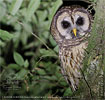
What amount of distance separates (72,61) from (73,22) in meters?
0.36

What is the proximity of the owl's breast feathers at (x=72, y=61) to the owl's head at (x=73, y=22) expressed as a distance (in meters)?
0.09

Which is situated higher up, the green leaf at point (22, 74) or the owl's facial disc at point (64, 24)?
the owl's facial disc at point (64, 24)

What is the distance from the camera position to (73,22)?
82.7 inches

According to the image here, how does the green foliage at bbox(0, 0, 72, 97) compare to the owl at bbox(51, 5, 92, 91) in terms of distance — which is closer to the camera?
the green foliage at bbox(0, 0, 72, 97)

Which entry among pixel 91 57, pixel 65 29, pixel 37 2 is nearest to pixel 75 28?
pixel 65 29

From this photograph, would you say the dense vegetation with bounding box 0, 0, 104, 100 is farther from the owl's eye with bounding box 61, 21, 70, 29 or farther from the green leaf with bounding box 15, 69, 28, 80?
the owl's eye with bounding box 61, 21, 70, 29

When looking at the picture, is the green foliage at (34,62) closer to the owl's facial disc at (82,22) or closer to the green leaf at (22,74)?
the green leaf at (22,74)

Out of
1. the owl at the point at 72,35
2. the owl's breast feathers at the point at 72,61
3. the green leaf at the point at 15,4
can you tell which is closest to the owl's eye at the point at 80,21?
the owl at the point at 72,35

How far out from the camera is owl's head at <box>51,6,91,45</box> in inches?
82.8

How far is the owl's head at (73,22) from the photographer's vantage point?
210 cm

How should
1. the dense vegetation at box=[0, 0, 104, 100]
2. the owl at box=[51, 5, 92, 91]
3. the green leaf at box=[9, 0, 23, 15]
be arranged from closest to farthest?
the green leaf at box=[9, 0, 23, 15], the dense vegetation at box=[0, 0, 104, 100], the owl at box=[51, 5, 92, 91]

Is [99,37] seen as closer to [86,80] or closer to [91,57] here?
[91,57]

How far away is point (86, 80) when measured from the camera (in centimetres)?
127

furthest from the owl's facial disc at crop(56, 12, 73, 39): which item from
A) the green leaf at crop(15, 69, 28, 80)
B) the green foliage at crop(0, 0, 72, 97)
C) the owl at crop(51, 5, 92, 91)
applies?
the green leaf at crop(15, 69, 28, 80)
